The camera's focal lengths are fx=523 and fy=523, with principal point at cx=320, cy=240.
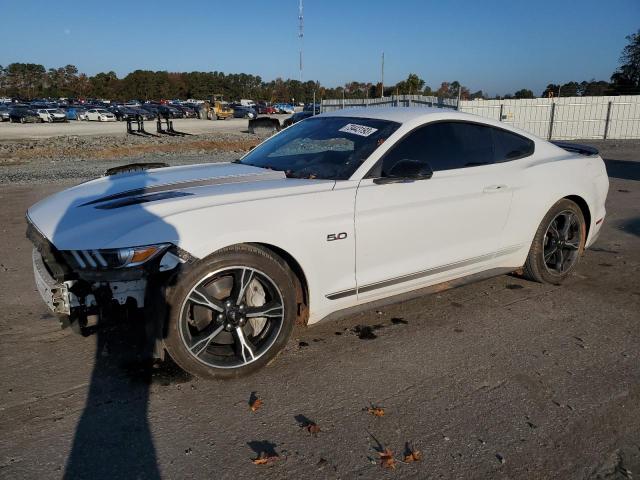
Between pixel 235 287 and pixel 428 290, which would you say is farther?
pixel 428 290

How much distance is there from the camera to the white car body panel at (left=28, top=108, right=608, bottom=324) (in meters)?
2.97

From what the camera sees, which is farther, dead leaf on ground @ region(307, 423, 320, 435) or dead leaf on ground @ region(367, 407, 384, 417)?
dead leaf on ground @ region(367, 407, 384, 417)

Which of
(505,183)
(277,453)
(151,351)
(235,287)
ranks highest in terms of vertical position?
(505,183)

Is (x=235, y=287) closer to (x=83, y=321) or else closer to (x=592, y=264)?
(x=83, y=321)

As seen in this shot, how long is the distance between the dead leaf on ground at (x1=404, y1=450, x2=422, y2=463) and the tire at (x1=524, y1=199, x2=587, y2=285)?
272 cm

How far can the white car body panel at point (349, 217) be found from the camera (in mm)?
2971

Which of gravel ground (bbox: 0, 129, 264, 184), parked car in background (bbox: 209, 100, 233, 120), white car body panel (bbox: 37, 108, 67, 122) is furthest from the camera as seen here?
parked car in background (bbox: 209, 100, 233, 120)

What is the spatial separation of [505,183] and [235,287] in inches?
95.5

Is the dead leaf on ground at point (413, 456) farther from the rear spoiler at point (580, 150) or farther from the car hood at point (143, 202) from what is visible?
the rear spoiler at point (580, 150)

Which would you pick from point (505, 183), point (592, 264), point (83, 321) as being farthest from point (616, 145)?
point (83, 321)

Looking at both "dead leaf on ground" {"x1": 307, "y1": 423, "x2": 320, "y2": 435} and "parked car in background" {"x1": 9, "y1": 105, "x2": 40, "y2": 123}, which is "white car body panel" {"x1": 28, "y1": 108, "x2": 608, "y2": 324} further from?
"parked car in background" {"x1": 9, "y1": 105, "x2": 40, "y2": 123}

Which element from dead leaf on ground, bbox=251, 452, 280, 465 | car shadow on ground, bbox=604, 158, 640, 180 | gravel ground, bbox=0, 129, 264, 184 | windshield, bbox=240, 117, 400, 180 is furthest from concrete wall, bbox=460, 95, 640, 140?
dead leaf on ground, bbox=251, 452, 280, 465

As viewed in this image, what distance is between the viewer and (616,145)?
2055 cm

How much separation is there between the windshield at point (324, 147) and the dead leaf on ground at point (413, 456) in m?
1.80
